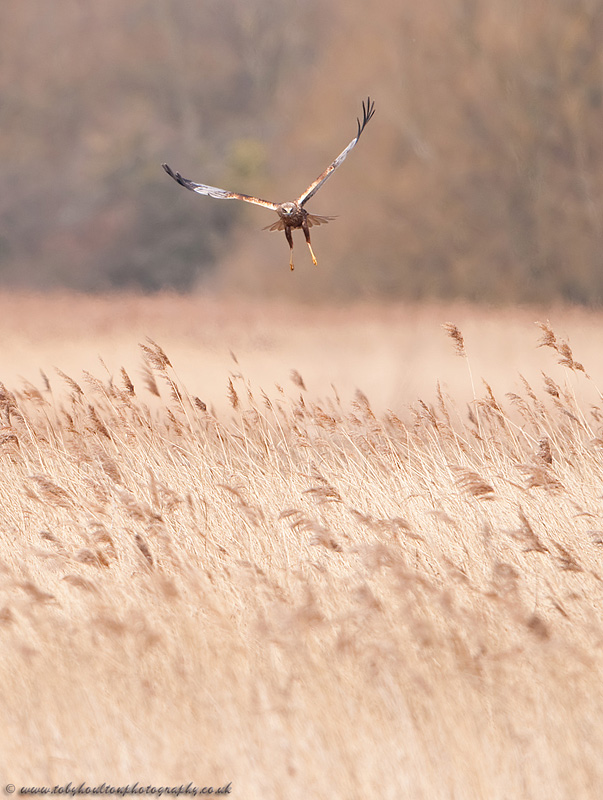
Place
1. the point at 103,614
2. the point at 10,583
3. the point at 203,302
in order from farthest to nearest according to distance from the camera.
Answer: the point at 203,302 → the point at 10,583 → the point at 103,614

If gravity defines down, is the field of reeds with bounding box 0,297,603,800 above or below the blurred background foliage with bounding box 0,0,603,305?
below

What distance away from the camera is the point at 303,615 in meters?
2.95

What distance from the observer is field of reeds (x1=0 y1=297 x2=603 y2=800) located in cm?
273

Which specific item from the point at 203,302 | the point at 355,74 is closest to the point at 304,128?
the point at 355,74

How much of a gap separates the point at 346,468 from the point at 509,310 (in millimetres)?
11030

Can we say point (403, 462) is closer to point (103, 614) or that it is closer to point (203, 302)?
point (103, 614)

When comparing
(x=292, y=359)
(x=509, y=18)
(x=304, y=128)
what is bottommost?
(x=292, y=359)

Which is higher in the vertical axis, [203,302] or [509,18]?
[509,18]

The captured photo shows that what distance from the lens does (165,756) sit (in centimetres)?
278

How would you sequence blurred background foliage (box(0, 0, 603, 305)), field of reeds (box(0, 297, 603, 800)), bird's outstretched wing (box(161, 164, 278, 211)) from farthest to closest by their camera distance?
blurred background foliage (box(0, 0, 603, 305)), bird's outstretched wing (box(161, 164, 278, 211)), field of reeds (box(0, 297, 603, 800))

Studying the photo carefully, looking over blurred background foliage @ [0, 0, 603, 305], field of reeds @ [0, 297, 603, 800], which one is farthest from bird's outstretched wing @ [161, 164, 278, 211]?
blurred background foliage @ [0, 0, 603, 305]

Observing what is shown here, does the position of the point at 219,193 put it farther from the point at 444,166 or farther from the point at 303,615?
the point at 444,166

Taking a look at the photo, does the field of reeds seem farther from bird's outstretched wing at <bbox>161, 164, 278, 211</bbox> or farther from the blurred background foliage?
the blurred background foliage

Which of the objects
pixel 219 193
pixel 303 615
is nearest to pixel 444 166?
pixel 219 193
